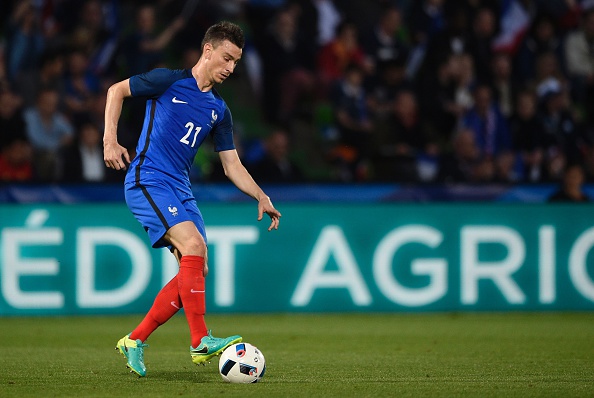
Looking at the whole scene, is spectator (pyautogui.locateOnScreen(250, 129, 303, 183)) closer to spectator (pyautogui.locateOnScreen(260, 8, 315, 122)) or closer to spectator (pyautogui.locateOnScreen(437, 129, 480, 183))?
spectator (pyautogui.locateOnScreen(260, 8, 315, 122))

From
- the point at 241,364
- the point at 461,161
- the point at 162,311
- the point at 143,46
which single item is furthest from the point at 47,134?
the point at 241,364

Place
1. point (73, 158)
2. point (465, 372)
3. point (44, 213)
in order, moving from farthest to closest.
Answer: point (73, 158), point (44, 213), point (465, 372)

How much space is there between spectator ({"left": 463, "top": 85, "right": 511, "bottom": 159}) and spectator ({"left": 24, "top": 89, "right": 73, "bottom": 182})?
4.94m

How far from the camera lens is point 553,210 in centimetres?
1142

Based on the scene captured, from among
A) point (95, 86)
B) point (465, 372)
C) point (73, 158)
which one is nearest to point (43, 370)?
point (465, 372)

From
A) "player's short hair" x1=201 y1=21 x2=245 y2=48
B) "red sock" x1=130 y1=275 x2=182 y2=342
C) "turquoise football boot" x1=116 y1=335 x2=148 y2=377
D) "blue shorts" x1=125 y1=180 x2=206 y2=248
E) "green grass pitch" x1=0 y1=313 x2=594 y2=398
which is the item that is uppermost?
"player's short hair" x1=201 y1=21 x2=245 y2=48

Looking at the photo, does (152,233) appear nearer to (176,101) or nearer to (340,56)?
(176,101)

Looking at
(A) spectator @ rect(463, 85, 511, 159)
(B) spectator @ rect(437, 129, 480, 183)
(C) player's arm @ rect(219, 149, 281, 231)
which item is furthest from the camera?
(A) spectator @ rect(463, 85, 511, 159)

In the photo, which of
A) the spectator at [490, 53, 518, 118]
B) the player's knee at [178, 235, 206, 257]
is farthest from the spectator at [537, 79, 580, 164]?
the player's knee at [178, 235, 206, 257]

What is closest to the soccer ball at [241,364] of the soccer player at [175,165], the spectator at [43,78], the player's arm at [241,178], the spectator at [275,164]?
the soccer player at [175,165]

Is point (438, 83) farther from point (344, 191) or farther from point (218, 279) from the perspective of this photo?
point (218, 279)

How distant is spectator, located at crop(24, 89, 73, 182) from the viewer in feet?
38.2

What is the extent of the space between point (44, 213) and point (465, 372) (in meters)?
5.67

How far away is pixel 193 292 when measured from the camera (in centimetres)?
602
